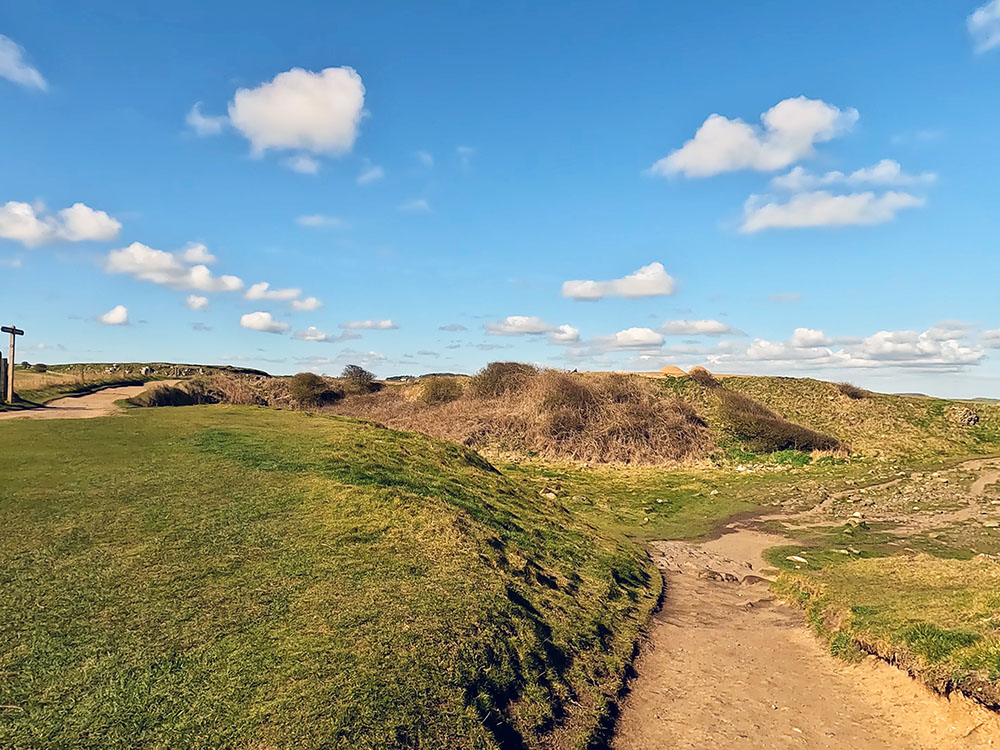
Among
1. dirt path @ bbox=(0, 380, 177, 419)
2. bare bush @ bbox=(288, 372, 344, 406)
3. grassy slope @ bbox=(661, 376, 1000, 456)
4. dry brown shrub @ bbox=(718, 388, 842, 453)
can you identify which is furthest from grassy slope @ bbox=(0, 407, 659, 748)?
bare bush @ bbox=(288, 372, 344, 406)

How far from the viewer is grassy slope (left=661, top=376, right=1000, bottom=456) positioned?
1572 inches

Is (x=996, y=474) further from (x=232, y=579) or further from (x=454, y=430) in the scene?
(x=232, y=579)

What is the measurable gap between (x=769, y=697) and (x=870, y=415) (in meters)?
41.9

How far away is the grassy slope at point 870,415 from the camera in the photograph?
39938 millimetres

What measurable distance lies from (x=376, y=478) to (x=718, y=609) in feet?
28.5

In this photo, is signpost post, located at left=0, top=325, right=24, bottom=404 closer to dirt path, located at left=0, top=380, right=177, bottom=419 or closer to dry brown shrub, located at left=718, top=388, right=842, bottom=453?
dirt path, located at left=0, top=380, right=177, bottom=419

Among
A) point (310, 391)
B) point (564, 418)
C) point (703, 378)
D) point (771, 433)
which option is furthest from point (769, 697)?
point (310, 391)

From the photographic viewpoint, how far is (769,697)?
949cm

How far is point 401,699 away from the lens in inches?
282

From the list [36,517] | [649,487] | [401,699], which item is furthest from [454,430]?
[401,699]

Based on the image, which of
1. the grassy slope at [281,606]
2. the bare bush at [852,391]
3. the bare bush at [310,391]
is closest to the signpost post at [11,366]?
the grassy slope at [281,606]

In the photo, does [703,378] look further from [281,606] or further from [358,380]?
[281,606]

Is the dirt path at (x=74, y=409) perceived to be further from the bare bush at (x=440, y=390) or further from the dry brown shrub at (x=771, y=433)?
the dry brown shrub at (x=771, y=433)

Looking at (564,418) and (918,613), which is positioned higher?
(564,418)
